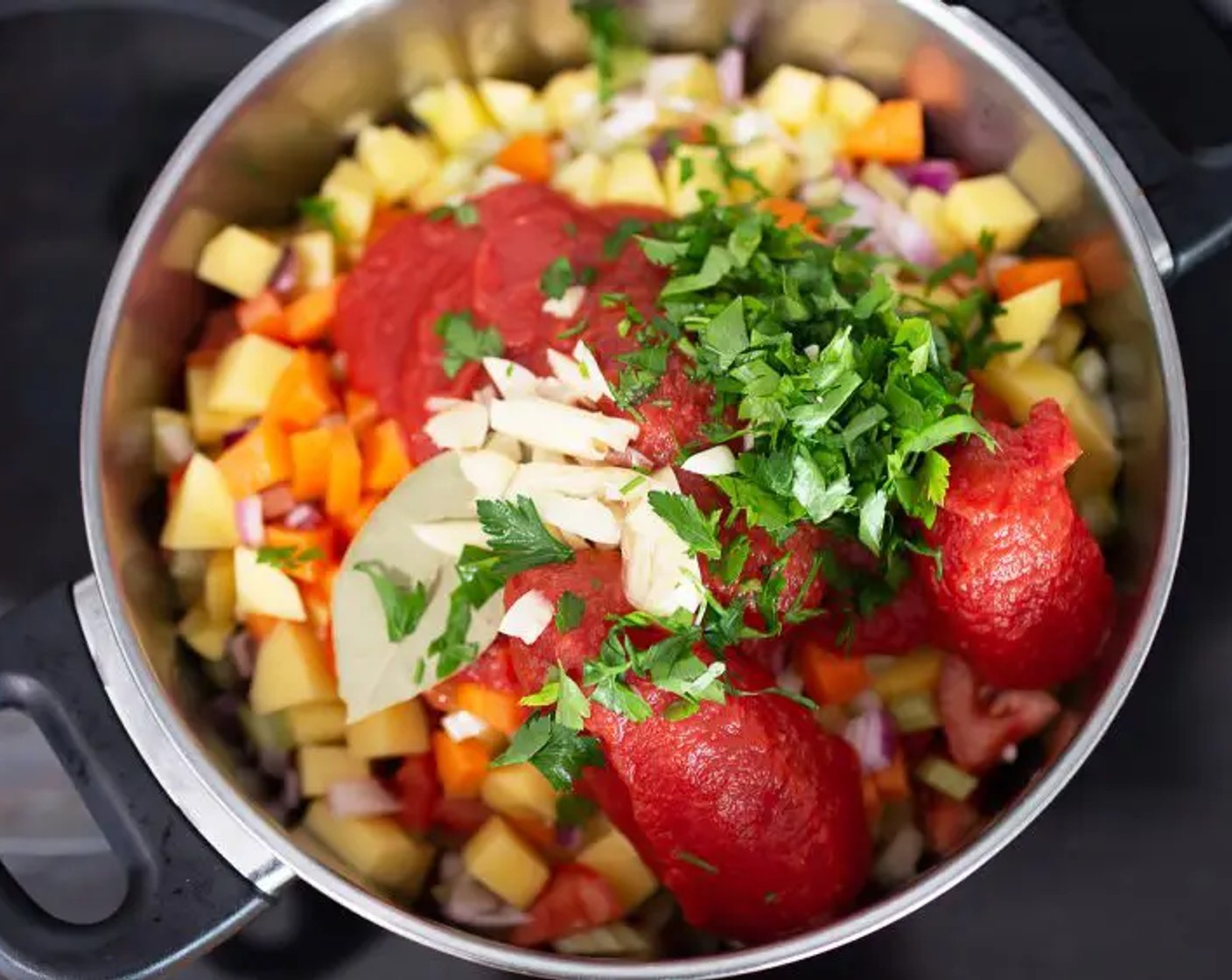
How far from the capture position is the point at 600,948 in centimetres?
145

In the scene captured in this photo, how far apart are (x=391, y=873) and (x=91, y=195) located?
3.60 feet

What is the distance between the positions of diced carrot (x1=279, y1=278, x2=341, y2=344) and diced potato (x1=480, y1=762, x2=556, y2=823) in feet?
1.99

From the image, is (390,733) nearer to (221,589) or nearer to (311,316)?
(221,589)

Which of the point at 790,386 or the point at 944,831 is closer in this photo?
the point at 790,386

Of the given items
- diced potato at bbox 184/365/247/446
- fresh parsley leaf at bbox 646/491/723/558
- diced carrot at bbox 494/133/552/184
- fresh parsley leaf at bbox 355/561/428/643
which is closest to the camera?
fresh parsley leaf at bbox 646/491/723/558

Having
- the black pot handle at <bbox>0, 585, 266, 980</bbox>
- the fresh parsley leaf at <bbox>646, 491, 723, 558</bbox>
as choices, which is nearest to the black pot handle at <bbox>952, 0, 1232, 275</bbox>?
the fresh parsley leaf at <bbox>646, 491, 723, 558</bbox>

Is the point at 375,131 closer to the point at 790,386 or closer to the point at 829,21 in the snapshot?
the point at 829,21

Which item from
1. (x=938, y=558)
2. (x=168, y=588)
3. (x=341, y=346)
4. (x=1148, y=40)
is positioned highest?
(x=1148, y=40)

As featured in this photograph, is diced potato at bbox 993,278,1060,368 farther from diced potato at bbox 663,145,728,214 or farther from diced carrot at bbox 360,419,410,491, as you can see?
diced carrot at bbox 360,419,410,491

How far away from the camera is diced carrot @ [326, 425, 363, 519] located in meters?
1.56

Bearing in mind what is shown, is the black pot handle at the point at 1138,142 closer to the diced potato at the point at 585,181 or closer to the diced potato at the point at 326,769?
the diced potato at the point at 585,181

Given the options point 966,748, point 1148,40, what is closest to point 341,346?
point 966,748

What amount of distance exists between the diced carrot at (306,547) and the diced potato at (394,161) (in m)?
0.50

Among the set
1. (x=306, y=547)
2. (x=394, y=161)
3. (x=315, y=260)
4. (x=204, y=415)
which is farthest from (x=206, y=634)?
(x=394, y=161)
